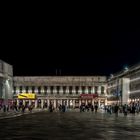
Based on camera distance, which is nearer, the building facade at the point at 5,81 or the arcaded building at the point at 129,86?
the arcaded building at the point at 129,86

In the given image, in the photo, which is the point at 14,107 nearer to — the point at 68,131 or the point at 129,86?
the point at 129,86

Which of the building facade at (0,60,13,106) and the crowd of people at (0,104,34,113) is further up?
the building facade at (0,60,13,106)

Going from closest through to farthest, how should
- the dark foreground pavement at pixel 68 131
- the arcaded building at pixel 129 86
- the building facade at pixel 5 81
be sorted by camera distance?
the dark foreground pavement at pixel 68 131, the arcaded building at pixel 129 86, the building facade at pixel 5 81

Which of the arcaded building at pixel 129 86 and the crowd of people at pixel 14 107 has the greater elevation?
the arcaded building at pixel 129 86

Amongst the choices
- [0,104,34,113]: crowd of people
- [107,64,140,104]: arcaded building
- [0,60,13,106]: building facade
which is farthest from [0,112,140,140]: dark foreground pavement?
[0,60,13,106]: building facade

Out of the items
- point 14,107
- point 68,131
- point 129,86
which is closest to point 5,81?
point 14,107

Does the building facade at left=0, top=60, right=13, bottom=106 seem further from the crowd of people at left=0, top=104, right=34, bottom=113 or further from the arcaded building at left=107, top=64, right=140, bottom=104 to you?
the arcaded building at left=107, top=64, right=140, bottom=104

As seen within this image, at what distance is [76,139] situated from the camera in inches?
1113

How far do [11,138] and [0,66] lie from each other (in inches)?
4769

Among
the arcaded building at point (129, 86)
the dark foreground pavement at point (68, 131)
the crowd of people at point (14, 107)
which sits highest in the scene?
the arcaded building at point (129, 86)

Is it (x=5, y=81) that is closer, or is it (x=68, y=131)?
(x=68, y=131)

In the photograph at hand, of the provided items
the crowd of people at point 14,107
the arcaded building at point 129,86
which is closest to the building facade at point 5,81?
the crowd of people at point 14,107

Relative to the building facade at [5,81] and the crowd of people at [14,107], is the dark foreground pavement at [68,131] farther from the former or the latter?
the building facade at [5,81]

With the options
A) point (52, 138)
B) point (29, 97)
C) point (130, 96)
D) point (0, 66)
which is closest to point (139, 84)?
point (130, 96)
